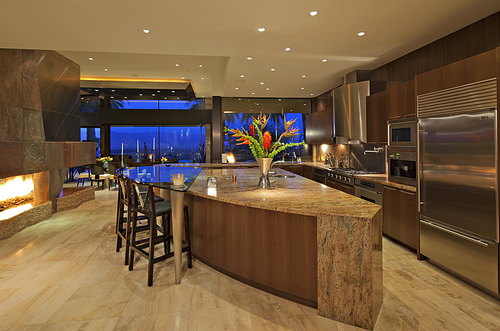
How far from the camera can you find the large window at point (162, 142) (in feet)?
37.4

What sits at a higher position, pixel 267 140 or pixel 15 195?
pixel 267 140

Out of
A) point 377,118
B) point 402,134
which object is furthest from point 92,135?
point 402,134

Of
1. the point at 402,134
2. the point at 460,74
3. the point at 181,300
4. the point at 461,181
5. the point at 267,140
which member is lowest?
the point at 181,300

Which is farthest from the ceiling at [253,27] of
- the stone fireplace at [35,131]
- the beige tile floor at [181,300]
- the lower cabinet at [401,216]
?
the beige tile floor at [181,300]

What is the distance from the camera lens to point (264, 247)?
8.23ft

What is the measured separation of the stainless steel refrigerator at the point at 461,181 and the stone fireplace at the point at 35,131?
577cm

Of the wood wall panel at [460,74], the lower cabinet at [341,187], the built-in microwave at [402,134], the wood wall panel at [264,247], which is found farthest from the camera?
the lower cabinet at [341,187]

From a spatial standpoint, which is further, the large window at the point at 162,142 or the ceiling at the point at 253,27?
the large window at the point at 162,142

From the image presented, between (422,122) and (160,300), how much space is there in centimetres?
334

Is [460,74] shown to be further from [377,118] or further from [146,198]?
[146,198]

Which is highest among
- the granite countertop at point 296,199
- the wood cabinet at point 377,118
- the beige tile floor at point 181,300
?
the wood cabinet at point 377,118

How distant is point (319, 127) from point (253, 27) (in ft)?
14.7

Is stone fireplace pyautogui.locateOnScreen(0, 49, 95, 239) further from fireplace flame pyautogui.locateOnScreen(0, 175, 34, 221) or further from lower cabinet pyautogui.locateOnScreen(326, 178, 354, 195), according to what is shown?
lower cabinet pyautogui.locateOnScreen(326, 178, 354, 195)

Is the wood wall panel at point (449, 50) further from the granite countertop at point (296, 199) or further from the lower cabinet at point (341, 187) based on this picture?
the granite countertop at point (296, 199)
